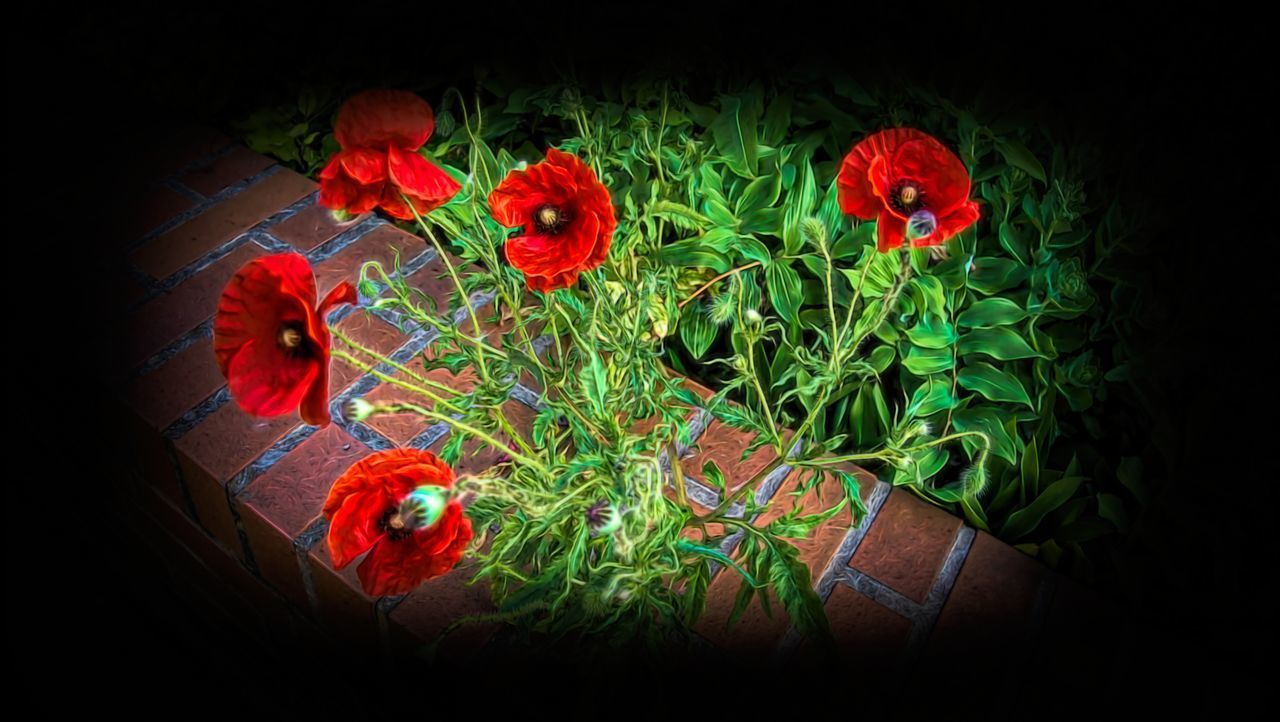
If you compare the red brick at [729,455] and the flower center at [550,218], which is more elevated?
the flower center at [550,218]

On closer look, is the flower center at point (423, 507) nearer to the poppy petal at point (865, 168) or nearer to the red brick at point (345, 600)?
the red brick at point (345, 600)

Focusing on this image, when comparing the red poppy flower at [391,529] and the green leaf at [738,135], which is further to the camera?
the green leaf at [738,135]

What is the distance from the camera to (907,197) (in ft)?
2.52

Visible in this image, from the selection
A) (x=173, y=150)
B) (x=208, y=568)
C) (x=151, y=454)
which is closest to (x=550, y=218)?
(x=151, y=454)

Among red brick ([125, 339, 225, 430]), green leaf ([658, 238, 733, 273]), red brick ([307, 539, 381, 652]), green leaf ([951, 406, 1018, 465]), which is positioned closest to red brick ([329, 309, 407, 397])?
red brick ([125, 339, 225, 430])

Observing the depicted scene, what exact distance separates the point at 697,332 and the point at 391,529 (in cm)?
51

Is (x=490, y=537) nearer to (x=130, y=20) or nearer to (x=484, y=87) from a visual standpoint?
(x=484, y=87)

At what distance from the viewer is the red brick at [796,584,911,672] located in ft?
2.93

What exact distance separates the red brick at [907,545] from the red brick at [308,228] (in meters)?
0.87

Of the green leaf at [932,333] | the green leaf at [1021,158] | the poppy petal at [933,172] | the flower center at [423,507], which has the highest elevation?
the poppy petal at [933,172]

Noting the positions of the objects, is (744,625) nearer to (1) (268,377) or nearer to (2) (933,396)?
(2) (933,396)

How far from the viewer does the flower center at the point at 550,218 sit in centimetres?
77

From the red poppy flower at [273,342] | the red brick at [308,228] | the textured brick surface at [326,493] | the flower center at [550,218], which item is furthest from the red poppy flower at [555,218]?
the red brick at [308,228]

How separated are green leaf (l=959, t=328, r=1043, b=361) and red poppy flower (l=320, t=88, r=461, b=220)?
66cm
